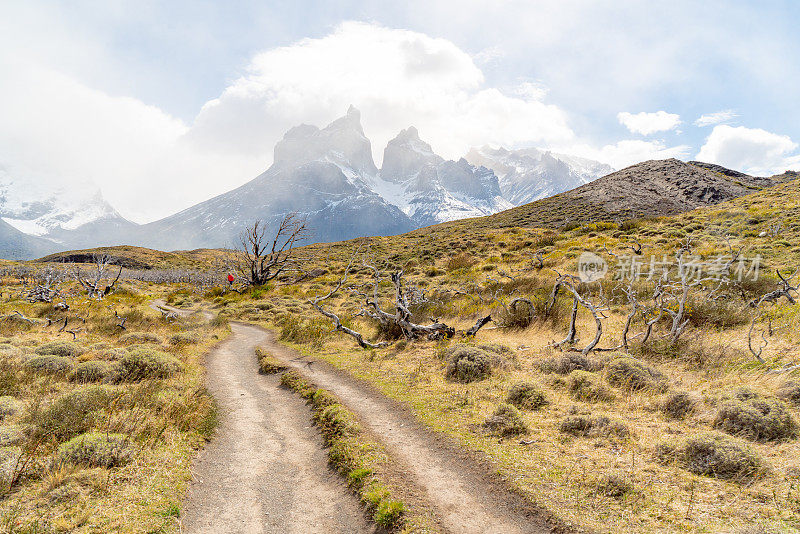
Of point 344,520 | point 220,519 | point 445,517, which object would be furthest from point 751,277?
point 220,519

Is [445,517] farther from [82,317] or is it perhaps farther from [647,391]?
[82,317]

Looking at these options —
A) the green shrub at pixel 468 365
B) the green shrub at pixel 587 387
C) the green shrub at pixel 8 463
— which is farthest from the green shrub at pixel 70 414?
the green shrub at pixel 587 387

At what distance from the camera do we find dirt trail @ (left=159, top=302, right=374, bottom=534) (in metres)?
5.83

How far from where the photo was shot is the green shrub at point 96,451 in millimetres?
6324

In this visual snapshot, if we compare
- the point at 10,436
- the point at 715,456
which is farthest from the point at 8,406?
the point at 715,456

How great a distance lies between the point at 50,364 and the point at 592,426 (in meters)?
15.3

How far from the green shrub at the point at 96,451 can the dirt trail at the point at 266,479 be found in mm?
1355

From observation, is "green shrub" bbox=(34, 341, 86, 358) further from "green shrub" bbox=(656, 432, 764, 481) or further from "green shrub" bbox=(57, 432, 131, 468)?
"green shrub" bbox=(656, 432, 764, 481)

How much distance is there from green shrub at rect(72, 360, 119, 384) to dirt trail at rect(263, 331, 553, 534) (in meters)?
7.31

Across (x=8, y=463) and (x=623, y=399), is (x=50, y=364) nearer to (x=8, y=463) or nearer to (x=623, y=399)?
(x=8, y=463)

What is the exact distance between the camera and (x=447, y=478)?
6.80 metres

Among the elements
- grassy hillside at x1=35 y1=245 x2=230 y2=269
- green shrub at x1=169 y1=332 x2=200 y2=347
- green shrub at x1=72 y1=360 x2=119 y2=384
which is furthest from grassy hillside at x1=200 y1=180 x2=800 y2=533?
grassy hillside at x1=35 y1=245 x2=230 y2=269

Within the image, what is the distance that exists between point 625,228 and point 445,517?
45.6 m

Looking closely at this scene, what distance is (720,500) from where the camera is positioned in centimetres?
528
